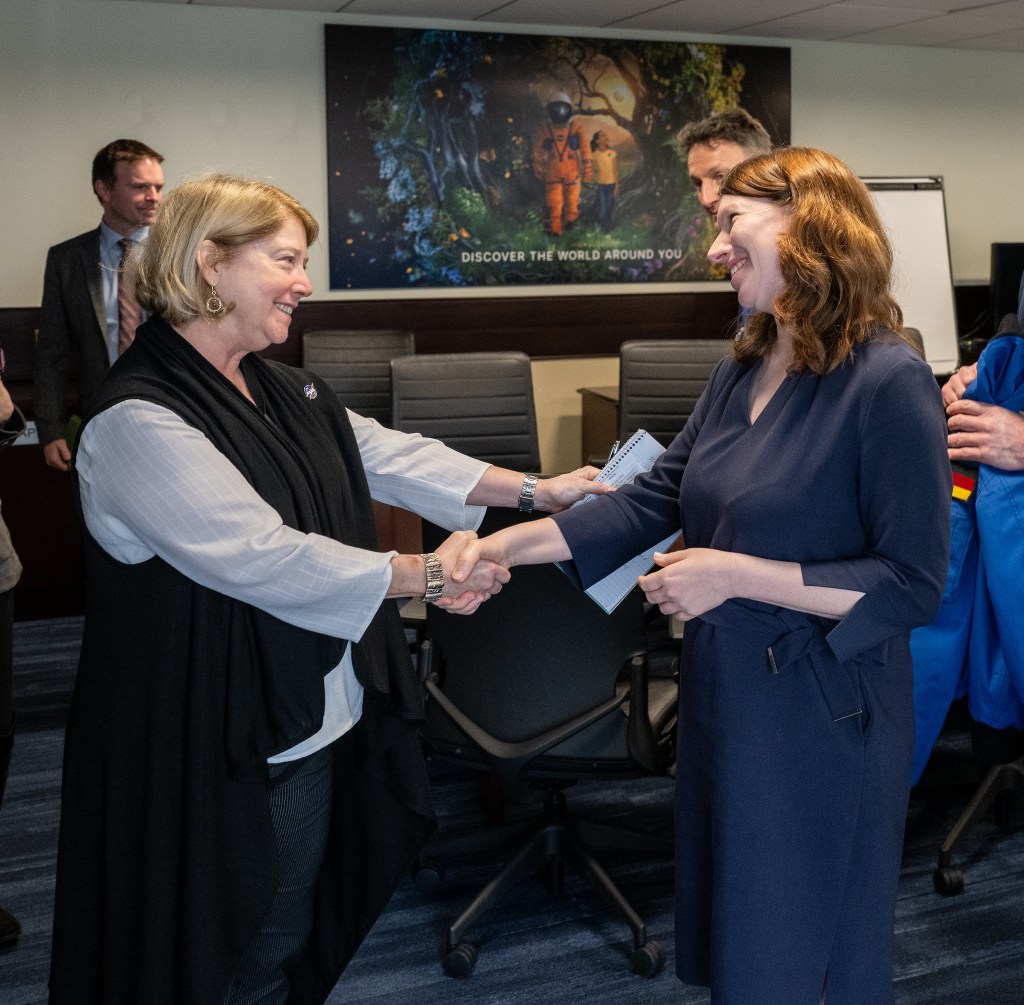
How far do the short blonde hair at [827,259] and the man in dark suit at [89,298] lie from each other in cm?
346

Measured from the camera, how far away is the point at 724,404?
6.22ft

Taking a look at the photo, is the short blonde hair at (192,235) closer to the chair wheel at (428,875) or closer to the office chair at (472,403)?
the chair wheel at (428,875)

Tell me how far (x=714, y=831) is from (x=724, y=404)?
67 centimetres

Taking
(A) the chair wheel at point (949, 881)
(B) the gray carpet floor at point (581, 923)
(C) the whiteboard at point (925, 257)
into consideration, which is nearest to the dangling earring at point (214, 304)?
(B) the gray carpet floor at point (581, 923)

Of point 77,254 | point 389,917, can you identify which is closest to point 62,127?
point 77,254

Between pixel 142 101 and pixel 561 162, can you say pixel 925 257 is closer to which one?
pixel 561 162

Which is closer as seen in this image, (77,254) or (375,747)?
(375,747)

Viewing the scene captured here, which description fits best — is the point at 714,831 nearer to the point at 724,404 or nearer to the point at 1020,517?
the point at 724,404

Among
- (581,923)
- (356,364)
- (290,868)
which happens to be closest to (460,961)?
(581,923)

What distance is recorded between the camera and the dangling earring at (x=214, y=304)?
5.86 ft

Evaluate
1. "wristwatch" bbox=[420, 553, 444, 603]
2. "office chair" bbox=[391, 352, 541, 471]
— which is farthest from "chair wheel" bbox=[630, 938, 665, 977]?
"office chair" bbox=[391, 352, 541, 471]

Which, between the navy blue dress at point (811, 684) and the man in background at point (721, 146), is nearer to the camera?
the navy blue dress at point (811, 684)

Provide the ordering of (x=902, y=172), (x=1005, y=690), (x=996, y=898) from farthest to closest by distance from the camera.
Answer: (x=902, y=172)
(x=996, y=898)
(x=1005, y=690)

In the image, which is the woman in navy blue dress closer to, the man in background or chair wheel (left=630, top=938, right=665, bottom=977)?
chair wheel (left=630, top=938, right=665, bottom=977)
